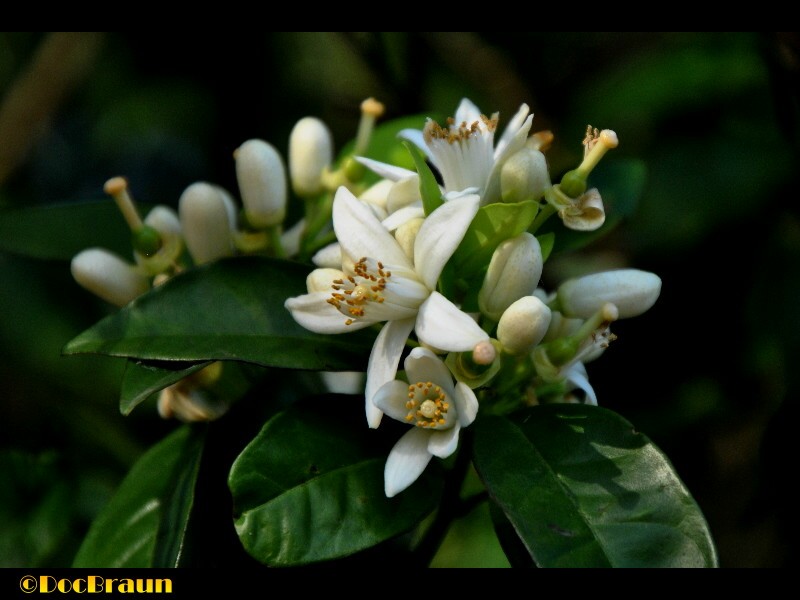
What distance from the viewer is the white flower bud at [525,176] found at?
116cm

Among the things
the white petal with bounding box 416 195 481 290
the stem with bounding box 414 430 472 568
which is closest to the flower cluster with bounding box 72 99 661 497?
the white petal with bounding box 416 195 481 290

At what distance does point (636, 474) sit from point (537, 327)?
211 mm

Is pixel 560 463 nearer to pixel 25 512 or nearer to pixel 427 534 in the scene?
pixel 427 534

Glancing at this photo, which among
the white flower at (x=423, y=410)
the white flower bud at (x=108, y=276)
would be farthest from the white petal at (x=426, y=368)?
the white flower bud at (x=108, y=276)

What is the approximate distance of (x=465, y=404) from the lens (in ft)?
3.59

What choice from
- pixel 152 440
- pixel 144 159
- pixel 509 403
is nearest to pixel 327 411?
pixel 509 403

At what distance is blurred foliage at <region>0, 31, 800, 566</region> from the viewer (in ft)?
6.11

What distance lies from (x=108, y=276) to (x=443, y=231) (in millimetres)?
565

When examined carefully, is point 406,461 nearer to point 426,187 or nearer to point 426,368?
point 426,368

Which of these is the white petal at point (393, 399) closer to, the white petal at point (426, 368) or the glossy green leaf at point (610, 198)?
the white petal at point (426, 368)

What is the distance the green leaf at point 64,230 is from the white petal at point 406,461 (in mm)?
719

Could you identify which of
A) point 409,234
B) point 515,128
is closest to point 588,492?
point 409,234

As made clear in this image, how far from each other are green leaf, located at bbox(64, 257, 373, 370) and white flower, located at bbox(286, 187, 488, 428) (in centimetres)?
7

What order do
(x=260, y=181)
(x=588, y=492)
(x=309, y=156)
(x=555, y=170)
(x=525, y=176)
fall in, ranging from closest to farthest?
(x=588, y=492) → (x=525, y=176) → (x=260, y=181) → (x=309, y=156) → (x=555, y=170)
